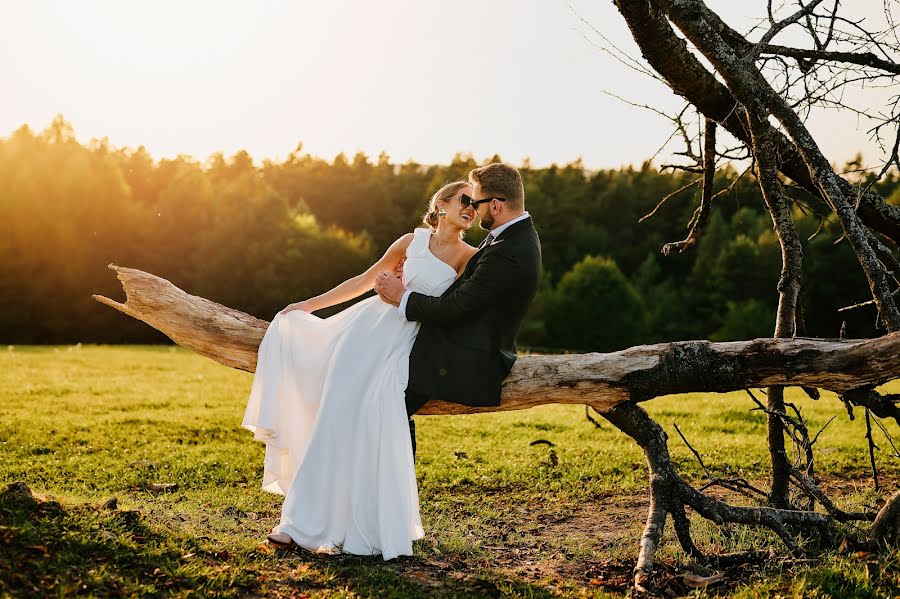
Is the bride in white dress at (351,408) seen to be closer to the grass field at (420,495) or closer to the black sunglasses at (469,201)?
the black sunglasses at (469,201)

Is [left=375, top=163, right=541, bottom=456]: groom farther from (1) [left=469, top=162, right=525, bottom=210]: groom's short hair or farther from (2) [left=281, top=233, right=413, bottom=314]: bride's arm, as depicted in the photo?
(2) [left=281, top=233, right=413, bottom=314]: bride's arm

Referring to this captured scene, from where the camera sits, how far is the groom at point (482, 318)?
5332 millimetres

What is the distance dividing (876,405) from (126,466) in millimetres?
7116

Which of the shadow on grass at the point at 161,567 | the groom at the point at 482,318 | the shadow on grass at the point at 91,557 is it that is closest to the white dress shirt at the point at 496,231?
the groom at the point at 482,318

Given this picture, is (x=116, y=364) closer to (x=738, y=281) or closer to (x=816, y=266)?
(x=816, y=266)

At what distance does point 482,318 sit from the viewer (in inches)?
212

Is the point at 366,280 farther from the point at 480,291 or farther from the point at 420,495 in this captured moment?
the point at 420,495

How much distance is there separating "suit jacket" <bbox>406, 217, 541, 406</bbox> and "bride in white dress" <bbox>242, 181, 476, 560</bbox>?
0.16m

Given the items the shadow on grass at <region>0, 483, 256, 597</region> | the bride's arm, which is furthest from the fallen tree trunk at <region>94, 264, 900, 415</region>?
the shadow on grass at <region>0, 483, 256, 597</region>

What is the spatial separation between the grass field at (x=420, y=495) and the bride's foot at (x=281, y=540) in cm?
8

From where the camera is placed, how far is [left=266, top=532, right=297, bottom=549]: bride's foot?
515 cm

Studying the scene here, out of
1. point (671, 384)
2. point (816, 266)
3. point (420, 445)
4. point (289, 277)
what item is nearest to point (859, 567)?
point (671, 384)

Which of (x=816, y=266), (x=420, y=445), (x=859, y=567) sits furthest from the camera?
(x=816, y=266)

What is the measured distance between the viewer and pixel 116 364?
60.4 ft
